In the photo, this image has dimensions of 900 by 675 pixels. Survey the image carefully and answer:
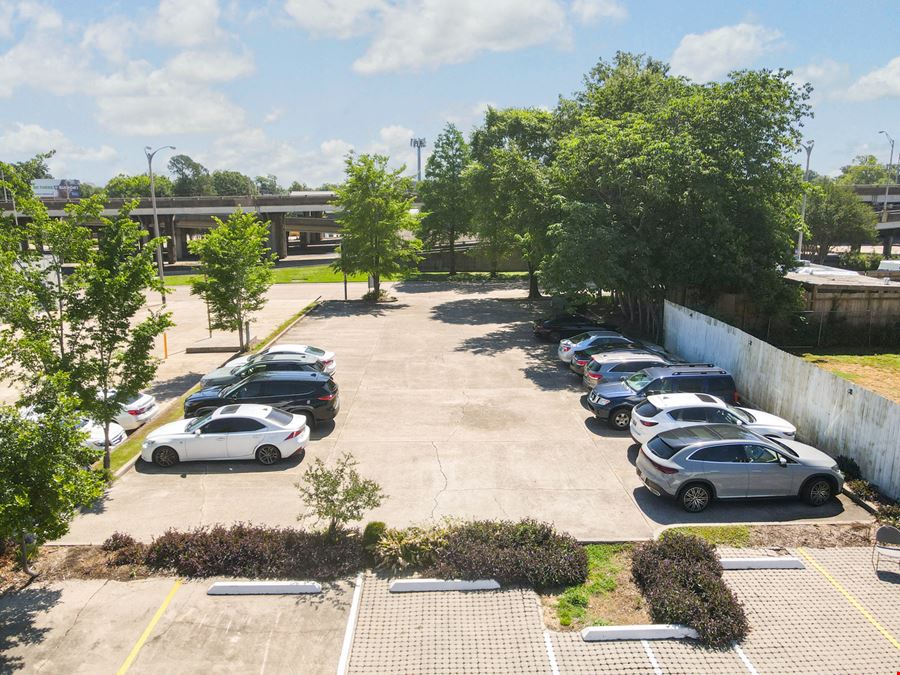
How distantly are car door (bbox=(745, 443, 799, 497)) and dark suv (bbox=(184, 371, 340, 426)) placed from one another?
10.6 m

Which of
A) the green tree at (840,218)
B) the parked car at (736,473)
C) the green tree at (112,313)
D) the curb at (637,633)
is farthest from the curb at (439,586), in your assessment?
the green tree at (840,218)

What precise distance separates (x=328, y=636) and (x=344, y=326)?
24960mm

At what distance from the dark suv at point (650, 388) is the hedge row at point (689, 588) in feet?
21.7

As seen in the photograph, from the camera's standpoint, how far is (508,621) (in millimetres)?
9547

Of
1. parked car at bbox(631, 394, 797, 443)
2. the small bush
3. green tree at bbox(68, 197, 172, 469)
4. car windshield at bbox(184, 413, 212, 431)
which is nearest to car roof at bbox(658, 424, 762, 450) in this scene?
parked car at bbox(631, 394, 797, 443)

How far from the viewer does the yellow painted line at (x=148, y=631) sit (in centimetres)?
872

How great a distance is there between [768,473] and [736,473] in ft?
2.15

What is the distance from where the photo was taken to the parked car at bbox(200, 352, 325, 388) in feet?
65.6

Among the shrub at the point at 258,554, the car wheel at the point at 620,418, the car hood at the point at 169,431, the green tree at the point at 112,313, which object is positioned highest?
the green tree at the point at 112,313

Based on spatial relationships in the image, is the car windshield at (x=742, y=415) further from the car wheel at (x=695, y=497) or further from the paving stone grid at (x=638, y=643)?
the paving stone grid at (x=638, y=643)

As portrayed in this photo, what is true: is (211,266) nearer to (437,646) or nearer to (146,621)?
(146,621)

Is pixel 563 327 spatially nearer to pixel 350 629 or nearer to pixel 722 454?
pixel 722 454

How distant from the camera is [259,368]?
66.1 ft

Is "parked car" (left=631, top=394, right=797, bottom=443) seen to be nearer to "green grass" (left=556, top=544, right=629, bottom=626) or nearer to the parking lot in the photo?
the parking lot
